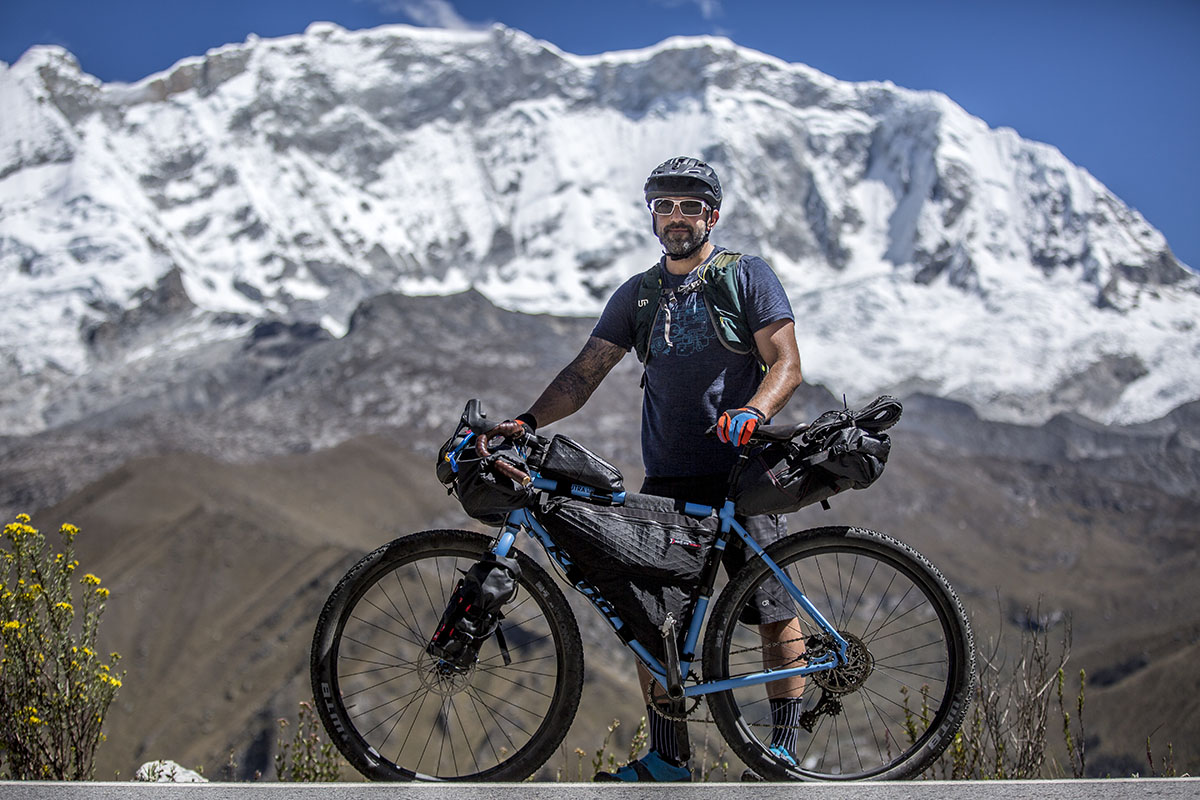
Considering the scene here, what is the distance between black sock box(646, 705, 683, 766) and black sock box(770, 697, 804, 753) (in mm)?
324

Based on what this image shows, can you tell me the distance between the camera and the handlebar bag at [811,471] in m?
3.62

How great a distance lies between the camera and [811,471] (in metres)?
3.69

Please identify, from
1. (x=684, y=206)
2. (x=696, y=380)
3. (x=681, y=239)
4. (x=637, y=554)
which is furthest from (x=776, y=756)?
(x=684, y=206)

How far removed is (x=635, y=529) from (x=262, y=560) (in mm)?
60810

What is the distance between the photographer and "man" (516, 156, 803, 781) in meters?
3.88

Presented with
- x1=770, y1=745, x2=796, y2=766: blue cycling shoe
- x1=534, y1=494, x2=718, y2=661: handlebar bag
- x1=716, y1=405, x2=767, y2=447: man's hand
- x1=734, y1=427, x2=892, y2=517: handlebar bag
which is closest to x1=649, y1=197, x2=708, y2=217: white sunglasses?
x1=716, y1=405, x2=767, y2=447: man's hand

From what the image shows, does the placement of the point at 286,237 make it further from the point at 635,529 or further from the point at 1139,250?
the point at 635,529

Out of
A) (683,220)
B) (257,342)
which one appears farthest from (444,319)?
(683,220)

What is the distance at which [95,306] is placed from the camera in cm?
15312

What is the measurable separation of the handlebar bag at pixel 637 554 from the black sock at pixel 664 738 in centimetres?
28

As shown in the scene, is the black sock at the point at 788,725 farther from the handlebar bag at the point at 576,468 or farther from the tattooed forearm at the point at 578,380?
the tattooed forearm at the point at 578,380

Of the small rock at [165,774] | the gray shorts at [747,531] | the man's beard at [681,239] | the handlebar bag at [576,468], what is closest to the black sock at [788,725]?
the gray shorts at [747,531]

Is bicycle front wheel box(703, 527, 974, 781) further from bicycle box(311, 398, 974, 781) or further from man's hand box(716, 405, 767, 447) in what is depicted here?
man's hand box(716, 405, 767, 447)

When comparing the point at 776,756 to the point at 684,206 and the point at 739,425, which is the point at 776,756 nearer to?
the point at 739,425
